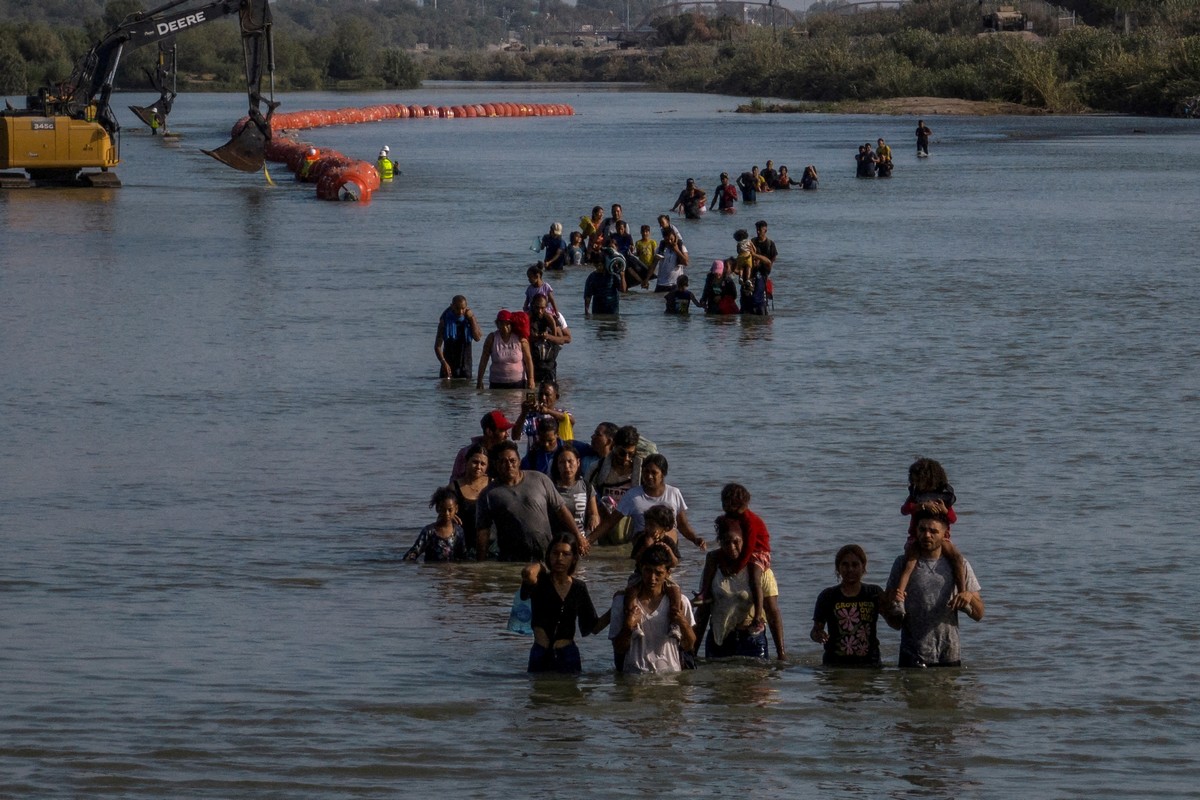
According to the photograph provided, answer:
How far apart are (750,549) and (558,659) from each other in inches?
50.1

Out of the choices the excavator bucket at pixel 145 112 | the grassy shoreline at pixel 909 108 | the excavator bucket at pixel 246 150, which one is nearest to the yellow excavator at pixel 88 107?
the excavator bucket at pixel 246 150

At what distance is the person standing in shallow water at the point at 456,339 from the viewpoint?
2088 centimetres

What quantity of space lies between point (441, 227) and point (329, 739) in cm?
3466

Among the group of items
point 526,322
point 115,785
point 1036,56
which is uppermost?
point 1036,56

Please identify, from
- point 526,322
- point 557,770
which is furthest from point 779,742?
point 526,322

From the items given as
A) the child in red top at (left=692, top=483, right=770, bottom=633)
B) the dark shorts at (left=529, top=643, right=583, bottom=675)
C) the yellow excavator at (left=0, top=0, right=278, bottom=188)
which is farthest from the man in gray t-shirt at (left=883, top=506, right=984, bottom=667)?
the yellow excavator at (left=0, top=0, right=278, bottom=188)

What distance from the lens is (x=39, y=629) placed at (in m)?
12.0

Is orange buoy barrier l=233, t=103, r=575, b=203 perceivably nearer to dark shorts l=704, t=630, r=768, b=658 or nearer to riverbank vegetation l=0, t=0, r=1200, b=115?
riverbank vegetation l=0, t=0, r=1200, b=115

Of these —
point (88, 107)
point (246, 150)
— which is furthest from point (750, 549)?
point (88, 107)

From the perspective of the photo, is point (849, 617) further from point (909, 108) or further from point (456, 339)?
point (909, 108)

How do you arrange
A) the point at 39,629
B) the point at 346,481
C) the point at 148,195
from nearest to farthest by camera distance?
the point at 39,629 → the point at 346,481 → the point at 148,195

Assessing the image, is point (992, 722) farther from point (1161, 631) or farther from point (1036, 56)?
point (1036, 56)

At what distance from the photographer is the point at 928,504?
9695 millimetres

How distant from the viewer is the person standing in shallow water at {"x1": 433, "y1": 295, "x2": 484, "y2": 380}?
20875 mm
